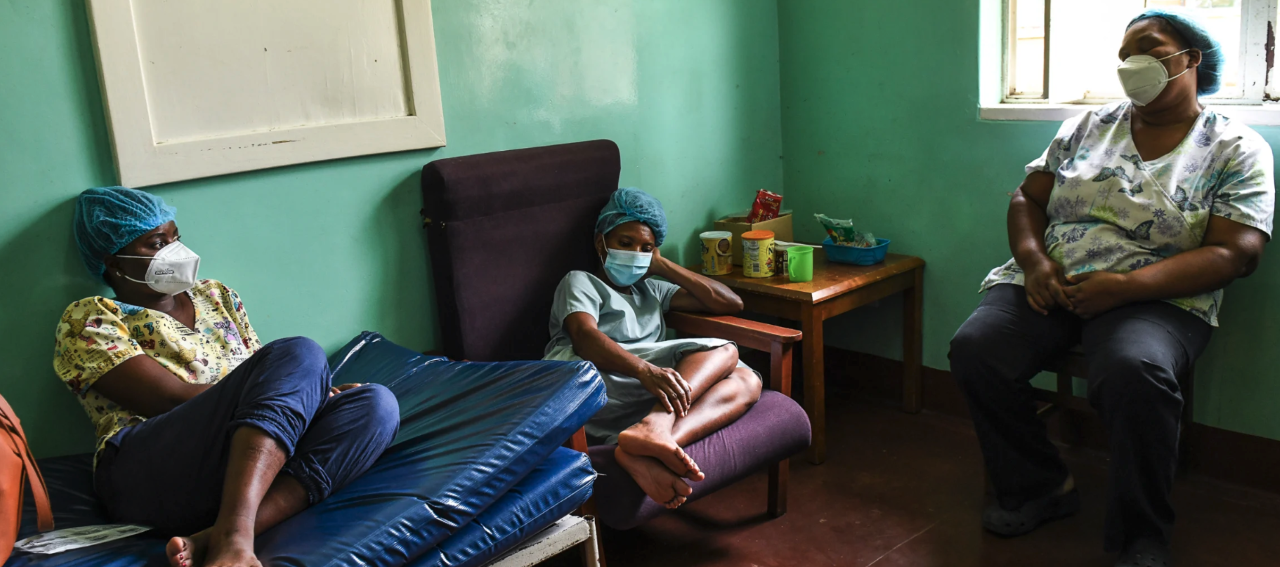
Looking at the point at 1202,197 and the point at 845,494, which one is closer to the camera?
the point at 1202,197

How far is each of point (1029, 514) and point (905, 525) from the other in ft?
1.03

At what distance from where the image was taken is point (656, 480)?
6.98 ft

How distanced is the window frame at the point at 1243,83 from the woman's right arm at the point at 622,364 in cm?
141

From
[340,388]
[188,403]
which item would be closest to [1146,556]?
[340,388]

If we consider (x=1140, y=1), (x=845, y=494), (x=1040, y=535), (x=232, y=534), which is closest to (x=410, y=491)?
(x=232, y=534)

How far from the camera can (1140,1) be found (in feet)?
8.89

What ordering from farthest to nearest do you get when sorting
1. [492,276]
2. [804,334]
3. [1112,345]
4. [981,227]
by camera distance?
[981,227]
[804,334]
[492,276]
[1112,345]

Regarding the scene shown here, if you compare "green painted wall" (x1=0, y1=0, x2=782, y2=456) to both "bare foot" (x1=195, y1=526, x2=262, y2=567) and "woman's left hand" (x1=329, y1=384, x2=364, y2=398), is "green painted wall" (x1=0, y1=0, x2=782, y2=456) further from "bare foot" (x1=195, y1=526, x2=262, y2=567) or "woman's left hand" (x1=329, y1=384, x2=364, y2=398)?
"bare foot" (x1=195, y1=526, x2=262, y2=567)

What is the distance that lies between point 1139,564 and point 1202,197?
904 mm

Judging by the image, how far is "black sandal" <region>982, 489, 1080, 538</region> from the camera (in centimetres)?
241

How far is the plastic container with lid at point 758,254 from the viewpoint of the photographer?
9.91 ft

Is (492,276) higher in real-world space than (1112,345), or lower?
higher

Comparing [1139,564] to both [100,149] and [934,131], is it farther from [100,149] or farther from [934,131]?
[100,149]

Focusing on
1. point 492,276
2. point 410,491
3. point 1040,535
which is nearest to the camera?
point 410,491
